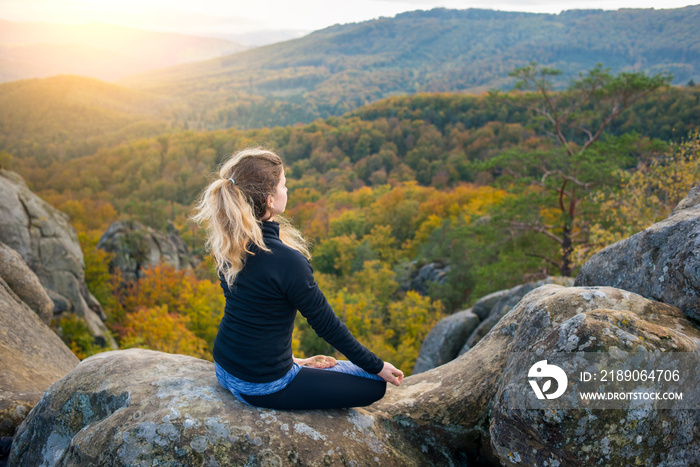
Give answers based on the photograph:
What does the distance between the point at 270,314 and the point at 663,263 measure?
4200 millimetres

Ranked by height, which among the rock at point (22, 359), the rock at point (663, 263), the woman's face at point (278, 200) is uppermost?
the woman's face at point (278, 200)

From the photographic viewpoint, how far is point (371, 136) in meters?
156

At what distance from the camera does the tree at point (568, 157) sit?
20203 mm

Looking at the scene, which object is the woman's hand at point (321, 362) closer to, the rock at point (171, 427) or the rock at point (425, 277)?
the rock at point (171, 427)

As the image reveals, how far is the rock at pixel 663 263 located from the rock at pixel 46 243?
1952cm

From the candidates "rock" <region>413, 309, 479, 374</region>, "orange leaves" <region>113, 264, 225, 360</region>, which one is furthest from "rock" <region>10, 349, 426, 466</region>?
"orange leaves" <region>113, 264, 225, 360</region>

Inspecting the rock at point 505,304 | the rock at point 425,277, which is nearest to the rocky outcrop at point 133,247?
the rock at point 425,277

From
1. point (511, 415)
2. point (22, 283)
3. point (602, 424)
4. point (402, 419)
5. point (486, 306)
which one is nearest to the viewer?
point (602, 424)

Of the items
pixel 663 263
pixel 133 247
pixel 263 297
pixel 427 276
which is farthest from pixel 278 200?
pixel 427 276

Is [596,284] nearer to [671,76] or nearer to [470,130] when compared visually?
[671,76]

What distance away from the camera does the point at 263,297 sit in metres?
3.61

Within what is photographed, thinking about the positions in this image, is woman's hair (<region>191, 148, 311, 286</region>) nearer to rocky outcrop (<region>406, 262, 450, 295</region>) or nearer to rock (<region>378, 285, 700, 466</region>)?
rock (<region>378, 285, 700, 466</region>)

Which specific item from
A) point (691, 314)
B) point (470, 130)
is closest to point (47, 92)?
point (470, 130)

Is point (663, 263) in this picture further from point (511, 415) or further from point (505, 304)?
point (505, 304)
